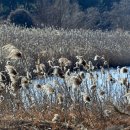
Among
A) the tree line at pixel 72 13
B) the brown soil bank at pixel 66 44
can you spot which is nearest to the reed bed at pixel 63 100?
the brown soil bank at pixel 66 44

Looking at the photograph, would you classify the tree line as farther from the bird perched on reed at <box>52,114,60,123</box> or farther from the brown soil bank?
the bird perched on reed at <box>52,114,60,123</box>

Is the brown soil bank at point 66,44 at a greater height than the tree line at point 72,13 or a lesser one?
greater

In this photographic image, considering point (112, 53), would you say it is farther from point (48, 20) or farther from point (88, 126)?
point (48, 20)

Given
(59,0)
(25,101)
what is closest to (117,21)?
(59,0)

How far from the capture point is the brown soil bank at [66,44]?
12.9 m

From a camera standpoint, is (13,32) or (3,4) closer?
(13,32)

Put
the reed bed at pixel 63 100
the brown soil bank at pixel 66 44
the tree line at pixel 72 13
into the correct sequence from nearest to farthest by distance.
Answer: the reed bed at pixel 63 100
the brown soil bank at pixel 66 44
the tree line at pixel 72 13

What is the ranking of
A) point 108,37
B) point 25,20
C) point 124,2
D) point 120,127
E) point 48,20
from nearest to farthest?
point 120,127
point 108,37
point 25,20
point 48,20
point 124,2

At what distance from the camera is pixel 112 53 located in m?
14.6

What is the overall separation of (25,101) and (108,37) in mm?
9087

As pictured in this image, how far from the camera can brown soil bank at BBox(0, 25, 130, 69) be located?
1288cm

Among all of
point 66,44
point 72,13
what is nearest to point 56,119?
point 66,44

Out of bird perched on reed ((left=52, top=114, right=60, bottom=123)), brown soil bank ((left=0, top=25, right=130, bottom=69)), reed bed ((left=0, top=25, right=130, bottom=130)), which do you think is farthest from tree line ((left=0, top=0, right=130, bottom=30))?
bird perched on reed ((left=52, top=114, right=60, bottom=123))

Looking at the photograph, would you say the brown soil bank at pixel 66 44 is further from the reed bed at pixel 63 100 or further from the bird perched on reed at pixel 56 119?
the bird perched on reed at pixel 56 119
